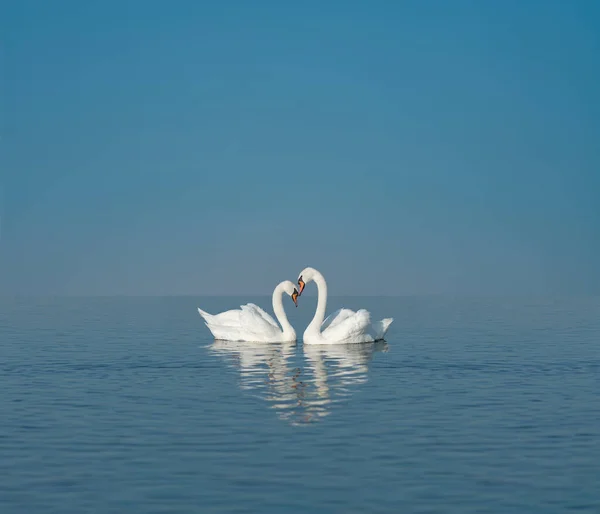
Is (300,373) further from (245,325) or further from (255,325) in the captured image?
(245,325)

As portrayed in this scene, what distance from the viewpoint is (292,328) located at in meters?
37.3

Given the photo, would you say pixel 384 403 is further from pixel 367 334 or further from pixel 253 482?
pixel 367 334

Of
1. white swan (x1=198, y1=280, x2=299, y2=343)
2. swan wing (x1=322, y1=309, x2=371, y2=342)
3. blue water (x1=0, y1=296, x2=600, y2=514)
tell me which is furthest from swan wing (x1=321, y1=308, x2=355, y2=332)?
blue water (x1=0, y1=296, x2=600, y2=514)

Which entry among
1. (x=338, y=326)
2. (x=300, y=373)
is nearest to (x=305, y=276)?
(x=338, y=326)

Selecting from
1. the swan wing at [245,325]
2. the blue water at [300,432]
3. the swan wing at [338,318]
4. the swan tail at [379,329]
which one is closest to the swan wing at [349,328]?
the swan wing at [338,318]

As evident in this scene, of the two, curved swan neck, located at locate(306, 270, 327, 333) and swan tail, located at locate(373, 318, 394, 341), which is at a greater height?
curved swan neck, located at locate(306, 270, 327, 333)

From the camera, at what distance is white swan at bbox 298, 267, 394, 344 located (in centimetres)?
3581

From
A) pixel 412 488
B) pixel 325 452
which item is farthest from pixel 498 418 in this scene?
pixel 412 488

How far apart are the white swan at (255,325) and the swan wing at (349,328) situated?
5.32 ft

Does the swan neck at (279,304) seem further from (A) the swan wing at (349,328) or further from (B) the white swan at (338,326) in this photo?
(A) the swan wing at (349,328)

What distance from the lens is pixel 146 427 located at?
60.7 ft

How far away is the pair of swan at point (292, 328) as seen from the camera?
118ft

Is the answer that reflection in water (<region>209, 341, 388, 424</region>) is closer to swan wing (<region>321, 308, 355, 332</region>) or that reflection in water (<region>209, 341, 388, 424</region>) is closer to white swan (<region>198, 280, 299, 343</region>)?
white swan (<region>198, 280, 299, 343</region>)

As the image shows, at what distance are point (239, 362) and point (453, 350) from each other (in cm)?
891
